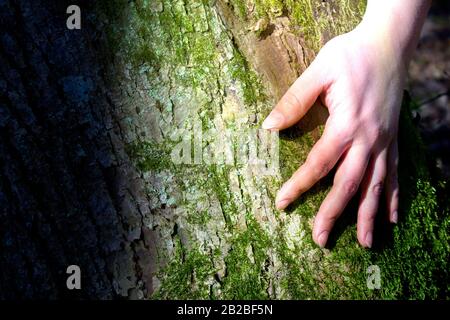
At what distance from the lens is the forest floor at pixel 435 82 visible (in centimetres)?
393

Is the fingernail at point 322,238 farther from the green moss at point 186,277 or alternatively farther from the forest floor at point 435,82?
the forest floor at point 435,82

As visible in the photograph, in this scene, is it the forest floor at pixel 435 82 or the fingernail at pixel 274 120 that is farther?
the forest floor at pixel 435 82

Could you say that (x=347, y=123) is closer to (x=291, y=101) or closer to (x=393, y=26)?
(x=291, y=101)

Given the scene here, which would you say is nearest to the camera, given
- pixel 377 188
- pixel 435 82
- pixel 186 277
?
pixel 186 277

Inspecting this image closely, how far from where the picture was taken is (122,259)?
161 cm

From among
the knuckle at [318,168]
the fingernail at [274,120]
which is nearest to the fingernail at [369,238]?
the knuckle at [318,168]

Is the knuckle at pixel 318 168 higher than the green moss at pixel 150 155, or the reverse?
the green moss at pixel 150 155

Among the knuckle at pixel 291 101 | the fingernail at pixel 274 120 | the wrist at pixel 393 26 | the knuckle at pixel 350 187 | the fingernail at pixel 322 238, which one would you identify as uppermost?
the wrist at pixel 393 26

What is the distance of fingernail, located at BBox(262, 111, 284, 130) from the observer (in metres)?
1.66

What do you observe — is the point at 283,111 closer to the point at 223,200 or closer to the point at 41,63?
the point at 223,200

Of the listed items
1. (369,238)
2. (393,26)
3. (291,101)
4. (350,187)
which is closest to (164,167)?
(291,101)

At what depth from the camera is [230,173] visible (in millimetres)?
1674

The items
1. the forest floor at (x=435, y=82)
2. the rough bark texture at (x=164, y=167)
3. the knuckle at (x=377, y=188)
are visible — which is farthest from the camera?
the forest floor at (x=435, y=82)

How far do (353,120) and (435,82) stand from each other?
125 inches
